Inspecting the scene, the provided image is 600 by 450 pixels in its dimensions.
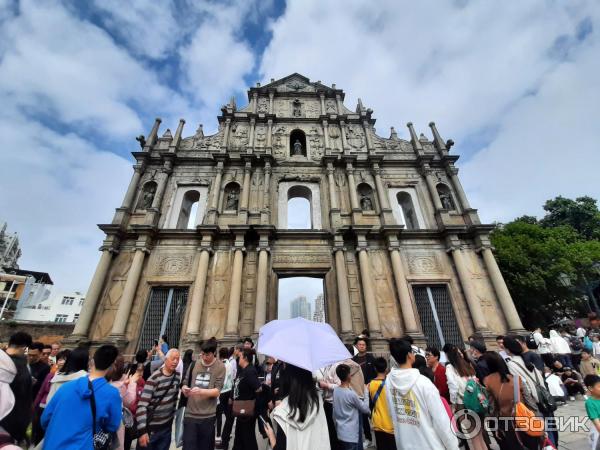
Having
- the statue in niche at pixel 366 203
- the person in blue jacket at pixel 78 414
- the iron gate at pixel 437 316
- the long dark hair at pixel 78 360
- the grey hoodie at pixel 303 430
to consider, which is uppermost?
the statue in niche at pixel 366 203

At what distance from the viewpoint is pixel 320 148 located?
50.5ft

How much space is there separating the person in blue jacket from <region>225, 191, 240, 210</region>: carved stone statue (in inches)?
440

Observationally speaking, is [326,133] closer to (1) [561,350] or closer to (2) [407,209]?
(2) [407,209]

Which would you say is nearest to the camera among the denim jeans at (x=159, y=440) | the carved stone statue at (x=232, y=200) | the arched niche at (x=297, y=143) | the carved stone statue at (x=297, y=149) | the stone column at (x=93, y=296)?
the denim jeans at (x=159, y=440)

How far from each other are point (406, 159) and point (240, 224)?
10.0 m

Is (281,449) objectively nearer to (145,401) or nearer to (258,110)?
(145,401)

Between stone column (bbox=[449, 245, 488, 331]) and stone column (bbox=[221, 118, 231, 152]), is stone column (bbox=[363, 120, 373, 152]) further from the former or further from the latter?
stone column (bbox=[221, 118, 231, 152])

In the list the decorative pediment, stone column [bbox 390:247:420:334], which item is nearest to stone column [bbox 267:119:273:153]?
the decorative pediment

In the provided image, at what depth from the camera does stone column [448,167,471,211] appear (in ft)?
43.1

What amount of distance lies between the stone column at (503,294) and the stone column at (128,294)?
14911mm

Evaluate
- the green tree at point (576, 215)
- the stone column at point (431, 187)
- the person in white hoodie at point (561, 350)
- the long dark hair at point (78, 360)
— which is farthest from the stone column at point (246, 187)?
the green tree at point (576, 215)

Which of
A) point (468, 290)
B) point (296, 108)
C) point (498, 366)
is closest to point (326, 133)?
point (296, 108)

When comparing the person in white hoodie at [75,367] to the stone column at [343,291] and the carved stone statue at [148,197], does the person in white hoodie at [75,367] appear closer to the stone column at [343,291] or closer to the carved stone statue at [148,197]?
the stone column at [343,291]

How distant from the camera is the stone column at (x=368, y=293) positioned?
9.98 m
